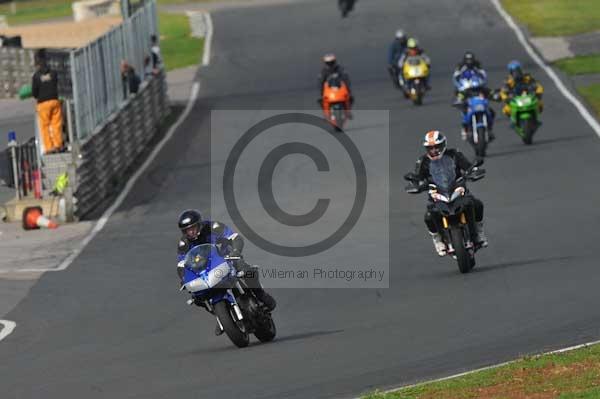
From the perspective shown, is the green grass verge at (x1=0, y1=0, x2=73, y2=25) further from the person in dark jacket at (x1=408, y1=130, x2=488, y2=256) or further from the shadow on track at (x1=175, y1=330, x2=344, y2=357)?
the shadow on track at (x1=175, y1=330, x2=344, y2=357)

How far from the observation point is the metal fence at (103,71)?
89.1 feet

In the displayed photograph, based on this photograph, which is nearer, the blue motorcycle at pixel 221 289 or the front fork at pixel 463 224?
the blue motorcycle at pixel 221 289

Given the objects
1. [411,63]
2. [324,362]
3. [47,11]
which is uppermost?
[324,362]

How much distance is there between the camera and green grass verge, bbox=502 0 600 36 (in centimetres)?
4875

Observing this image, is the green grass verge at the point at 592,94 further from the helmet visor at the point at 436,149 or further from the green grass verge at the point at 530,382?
the green grass verge at the point at 530,382

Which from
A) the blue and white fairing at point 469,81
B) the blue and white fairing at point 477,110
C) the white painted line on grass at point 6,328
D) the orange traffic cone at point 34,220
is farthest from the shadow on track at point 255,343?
the blue and white fairing at point 469,81

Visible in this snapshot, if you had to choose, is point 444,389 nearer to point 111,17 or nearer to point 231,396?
point 231,396

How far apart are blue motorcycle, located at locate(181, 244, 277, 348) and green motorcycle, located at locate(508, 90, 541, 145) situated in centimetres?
1509

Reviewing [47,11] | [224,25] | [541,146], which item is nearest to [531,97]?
[541,146]

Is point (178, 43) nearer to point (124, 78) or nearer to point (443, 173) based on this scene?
point (124, 78)

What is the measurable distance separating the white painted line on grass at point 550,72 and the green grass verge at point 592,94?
229 millimetres

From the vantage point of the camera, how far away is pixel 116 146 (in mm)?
29469

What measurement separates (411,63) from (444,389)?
2640 centimetres

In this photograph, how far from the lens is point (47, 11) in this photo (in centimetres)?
7075
